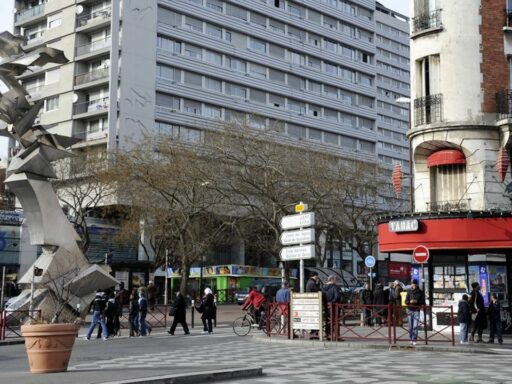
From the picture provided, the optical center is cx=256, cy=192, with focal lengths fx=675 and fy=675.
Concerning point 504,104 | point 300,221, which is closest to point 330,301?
point 300,221

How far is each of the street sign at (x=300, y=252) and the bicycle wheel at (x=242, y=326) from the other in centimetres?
Result: 458

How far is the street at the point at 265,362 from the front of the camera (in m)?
11.6

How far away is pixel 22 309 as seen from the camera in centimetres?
2331

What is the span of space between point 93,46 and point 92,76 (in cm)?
289

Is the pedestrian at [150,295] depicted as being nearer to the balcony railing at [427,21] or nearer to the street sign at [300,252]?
the street sign at [300,252]

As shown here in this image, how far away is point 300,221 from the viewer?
21.1 meters

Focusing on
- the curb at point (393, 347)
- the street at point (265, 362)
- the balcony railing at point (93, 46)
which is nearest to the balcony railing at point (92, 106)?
the balcony railing at point (93, 46)

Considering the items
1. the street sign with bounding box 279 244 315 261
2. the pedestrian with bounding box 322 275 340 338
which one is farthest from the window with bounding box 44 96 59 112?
the pedestrian with bounding box 322 275 340 338

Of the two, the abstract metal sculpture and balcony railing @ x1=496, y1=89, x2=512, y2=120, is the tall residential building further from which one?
balcony railing @ x1=496, y1=89, x2=512, y2=120

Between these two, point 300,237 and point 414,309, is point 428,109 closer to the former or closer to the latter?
point 300,237

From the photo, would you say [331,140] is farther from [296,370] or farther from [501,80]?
[296,370]

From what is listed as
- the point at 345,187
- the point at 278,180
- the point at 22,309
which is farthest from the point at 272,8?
the point at 22,309

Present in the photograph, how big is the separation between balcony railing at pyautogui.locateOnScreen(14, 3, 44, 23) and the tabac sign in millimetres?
48736

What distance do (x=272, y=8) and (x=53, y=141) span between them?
5028 centimetres
